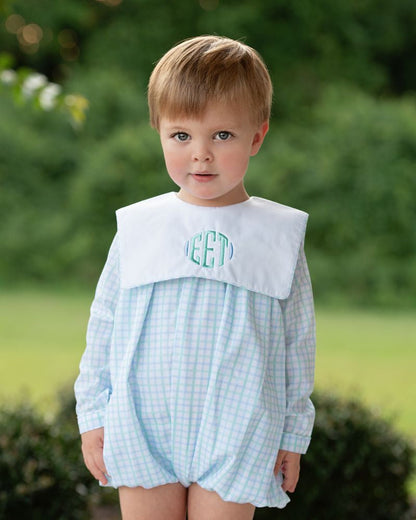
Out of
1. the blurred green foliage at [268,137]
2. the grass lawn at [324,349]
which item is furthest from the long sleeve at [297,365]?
the blurred green foliage at [268,137]

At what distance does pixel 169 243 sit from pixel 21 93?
1.44m

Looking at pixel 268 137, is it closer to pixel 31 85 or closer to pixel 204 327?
pixel 31 85

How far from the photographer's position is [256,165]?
10445 millimetres

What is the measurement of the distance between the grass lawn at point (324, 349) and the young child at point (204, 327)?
3771 millimetres

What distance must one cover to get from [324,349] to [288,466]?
5.75 m

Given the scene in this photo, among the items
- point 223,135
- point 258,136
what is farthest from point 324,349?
point 223,135

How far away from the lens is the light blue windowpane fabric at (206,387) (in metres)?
1.68

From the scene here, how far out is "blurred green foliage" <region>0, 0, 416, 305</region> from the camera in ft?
33.5

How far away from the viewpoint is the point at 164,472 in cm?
172

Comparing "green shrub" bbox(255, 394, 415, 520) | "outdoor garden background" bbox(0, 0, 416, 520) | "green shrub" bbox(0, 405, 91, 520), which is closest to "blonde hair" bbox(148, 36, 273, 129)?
"green shrub" bbox(0, 405, 91, 520)

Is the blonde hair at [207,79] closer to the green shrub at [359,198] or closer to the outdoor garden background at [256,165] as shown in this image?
the outdoor garden background at [256,165]

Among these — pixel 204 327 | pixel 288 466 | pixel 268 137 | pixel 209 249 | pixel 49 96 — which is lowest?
pixel 288 466

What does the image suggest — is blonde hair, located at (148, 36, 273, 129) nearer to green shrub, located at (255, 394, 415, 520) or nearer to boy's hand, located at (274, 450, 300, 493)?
boy's hand, located at (274, 450, 300, 493)

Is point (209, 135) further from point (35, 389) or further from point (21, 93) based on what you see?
point (35, 389)
